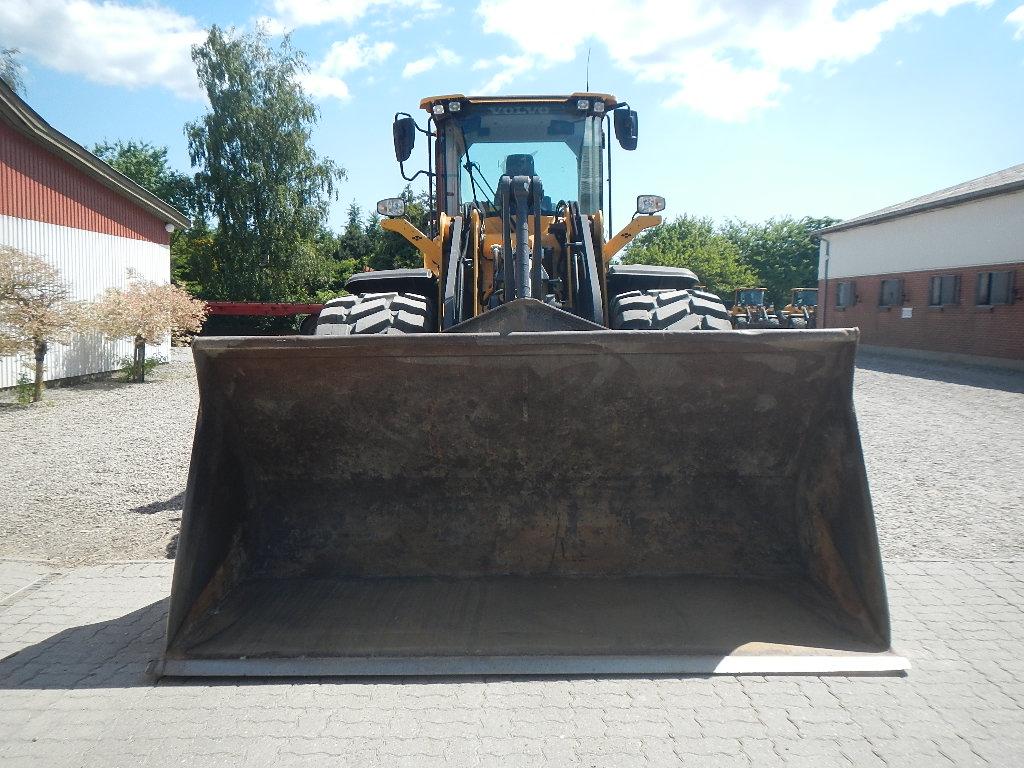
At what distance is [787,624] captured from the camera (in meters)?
3.40

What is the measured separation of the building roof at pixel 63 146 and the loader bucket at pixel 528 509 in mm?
11659

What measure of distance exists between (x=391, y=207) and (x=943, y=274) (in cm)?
1939

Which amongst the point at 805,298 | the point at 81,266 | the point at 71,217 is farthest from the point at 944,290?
the point at 71,217

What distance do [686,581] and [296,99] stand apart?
29583mm

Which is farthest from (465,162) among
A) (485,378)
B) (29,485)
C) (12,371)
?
(12,371)

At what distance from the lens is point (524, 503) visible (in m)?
3.88

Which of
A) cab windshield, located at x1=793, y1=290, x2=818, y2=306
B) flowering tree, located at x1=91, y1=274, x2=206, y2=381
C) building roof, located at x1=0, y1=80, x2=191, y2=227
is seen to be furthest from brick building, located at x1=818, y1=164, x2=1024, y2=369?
building roof, located at x1=0, y1=80, x2=191, y2=227

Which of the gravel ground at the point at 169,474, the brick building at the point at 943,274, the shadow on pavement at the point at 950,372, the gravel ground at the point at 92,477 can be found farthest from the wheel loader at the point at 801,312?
the gravel ground at the point at 92,477

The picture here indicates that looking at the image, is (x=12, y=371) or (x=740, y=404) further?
(x=12, y=371)

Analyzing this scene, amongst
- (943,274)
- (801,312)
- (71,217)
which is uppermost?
(71,217)

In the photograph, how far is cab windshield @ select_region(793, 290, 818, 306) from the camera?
32219mm

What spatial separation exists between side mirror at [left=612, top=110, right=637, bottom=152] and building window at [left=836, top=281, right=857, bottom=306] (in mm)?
22474

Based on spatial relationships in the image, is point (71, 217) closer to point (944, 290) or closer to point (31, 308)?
point (31, 308)

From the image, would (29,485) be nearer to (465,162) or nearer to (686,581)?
(465,162)
